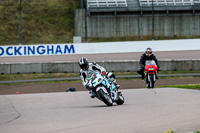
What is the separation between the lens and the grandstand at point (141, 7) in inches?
2060

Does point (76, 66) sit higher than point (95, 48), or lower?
lower

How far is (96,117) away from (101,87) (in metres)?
1.95

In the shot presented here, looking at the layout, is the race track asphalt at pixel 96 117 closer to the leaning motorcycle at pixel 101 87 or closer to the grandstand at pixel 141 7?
the leaning motorcycle at pixel 101 87

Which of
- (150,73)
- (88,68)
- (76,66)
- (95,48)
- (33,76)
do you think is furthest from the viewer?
(95,48)

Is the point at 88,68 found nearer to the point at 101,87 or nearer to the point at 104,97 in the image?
the point at 101,87

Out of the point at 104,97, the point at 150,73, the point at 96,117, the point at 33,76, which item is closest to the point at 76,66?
the point at 33,76

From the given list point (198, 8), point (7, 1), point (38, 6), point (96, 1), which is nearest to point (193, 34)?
point (198, 8)

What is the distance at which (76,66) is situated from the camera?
33.3m

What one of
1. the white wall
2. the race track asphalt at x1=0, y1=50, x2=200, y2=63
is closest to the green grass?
the race track asphalt at x1=0, y1=50, x2=200, y2=63

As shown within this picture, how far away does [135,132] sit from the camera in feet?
23.3

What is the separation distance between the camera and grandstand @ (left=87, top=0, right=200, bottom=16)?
52.3 meters

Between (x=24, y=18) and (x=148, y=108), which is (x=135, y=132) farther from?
(x=24, y=18)

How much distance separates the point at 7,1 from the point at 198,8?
2509 cm

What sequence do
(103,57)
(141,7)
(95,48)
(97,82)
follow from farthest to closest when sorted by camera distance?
(141,7) → (95,48) → (103,57) → (97,82)
